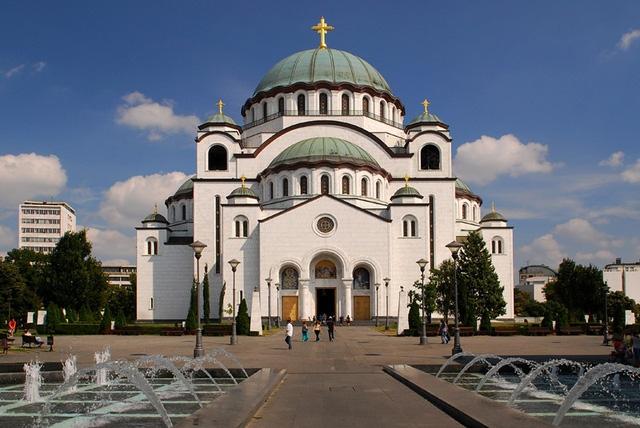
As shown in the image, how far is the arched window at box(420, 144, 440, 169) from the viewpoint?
61844mm

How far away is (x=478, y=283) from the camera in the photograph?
4516 cm

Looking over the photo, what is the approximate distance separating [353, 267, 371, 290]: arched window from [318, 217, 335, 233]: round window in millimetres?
3664

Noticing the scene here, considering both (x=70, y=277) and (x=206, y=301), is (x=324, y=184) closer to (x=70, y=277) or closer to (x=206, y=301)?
(x=206, y=301)

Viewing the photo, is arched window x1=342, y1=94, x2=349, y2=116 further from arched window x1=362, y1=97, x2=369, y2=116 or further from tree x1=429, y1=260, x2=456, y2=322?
tree x1=429, y1=260, x2=456, y2=322

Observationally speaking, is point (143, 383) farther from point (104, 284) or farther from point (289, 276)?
point (104, 284)

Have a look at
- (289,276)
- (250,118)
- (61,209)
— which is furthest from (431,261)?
A: (61,209)

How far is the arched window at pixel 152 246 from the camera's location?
6059cm

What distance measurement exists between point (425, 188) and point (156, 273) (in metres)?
23.5

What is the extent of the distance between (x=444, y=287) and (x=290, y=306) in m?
12.8

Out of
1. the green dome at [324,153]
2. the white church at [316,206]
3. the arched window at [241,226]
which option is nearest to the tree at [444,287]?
the white church at [316,206]

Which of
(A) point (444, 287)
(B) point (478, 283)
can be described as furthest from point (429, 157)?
(B) point (478, 283)

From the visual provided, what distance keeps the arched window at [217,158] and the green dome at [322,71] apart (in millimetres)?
6978

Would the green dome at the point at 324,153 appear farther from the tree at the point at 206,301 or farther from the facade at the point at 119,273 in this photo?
the facade at the point at 119,273

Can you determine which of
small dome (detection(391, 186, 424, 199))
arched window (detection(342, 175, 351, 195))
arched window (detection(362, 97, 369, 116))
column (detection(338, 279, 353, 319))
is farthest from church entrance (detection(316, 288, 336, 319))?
arched window (detection(362, 97, 369, 116))
